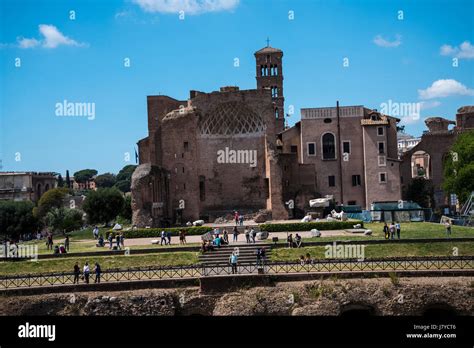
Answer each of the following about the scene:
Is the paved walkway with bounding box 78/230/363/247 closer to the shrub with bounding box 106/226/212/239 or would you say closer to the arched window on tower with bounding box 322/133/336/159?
the shrub with bounding box 106/226/212/239

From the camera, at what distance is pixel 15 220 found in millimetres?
63969

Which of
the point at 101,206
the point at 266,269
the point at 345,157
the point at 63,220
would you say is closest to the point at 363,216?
the point at 345,157

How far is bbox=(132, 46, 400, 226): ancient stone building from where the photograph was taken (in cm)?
5759

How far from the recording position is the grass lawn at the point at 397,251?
36250mm

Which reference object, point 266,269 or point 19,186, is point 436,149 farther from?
point 19,186

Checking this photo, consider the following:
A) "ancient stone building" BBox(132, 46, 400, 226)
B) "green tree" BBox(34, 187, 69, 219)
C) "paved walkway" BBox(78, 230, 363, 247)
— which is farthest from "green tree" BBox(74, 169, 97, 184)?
"paved walkway" BBox(78, 230, 363, 247)

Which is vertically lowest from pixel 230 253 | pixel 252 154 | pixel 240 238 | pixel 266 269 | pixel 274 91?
pixel 266 269

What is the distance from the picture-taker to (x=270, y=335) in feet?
86.3

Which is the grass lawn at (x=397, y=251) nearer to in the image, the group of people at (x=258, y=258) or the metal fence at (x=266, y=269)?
the group of people at (x=258, y=258)

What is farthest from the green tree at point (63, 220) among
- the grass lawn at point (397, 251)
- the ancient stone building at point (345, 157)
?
the grass lawn at point (397, 251)

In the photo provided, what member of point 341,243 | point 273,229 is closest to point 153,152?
point 273,229

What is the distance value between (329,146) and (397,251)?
24558 millimetres

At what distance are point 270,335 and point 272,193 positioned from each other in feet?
97.7

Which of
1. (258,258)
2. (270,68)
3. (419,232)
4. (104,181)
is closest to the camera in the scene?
(258,258)
